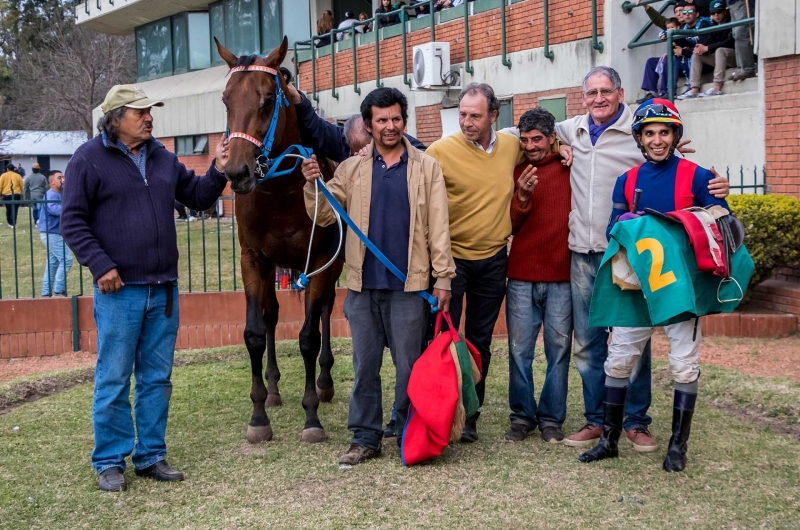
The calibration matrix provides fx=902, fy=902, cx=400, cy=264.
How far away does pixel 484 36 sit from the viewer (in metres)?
15.5

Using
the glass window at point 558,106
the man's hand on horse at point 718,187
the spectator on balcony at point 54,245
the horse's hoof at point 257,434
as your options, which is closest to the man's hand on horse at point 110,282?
the horse's hoof at point 257,434

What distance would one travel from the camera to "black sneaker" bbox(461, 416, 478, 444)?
18.3 feet

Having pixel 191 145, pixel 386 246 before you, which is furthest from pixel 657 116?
pixel 191 145

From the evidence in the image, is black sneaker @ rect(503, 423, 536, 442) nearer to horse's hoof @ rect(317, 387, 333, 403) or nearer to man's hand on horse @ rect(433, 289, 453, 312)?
man's hand on horse @ rect(433, 289, 453, 312)

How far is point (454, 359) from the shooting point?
509cm

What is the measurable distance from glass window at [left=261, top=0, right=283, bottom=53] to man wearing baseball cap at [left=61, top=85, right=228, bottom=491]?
1872 centimetres

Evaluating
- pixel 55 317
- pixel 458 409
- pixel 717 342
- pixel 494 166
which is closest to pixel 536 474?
pixel 458 409

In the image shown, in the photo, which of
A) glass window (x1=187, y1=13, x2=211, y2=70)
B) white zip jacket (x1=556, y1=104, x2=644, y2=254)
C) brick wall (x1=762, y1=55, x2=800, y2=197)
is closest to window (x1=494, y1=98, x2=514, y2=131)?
brick wall (x1=762, y1=55, x2=800, y2=197)

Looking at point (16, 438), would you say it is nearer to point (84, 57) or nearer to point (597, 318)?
point (597, 318)

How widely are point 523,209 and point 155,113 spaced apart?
78.6 feet

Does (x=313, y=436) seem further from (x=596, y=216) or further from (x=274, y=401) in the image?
(x=596, y=216)

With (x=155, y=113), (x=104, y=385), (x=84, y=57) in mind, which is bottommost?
(x=104, y=385)

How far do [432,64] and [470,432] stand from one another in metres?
10.9

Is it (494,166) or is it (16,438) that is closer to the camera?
(494,166)
